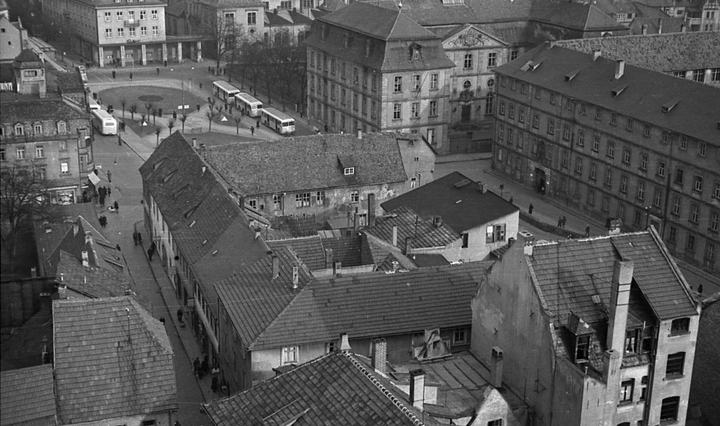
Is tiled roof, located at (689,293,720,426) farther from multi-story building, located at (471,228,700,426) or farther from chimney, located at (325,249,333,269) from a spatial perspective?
chimney, located at (325,249,333,269)

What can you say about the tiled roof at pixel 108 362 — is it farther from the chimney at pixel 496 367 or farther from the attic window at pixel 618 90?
the attic window at pixel 618 90

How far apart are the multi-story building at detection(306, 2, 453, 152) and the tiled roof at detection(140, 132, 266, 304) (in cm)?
3185

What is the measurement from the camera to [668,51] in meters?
110

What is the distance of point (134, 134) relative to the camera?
11712 cm

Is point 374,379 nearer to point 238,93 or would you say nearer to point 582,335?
point 582,335

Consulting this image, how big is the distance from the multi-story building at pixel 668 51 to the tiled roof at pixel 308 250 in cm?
5396

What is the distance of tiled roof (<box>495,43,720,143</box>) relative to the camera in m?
82.6

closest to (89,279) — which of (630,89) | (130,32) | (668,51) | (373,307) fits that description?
(373,307)

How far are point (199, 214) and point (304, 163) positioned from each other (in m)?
14.5

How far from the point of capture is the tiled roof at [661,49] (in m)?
108

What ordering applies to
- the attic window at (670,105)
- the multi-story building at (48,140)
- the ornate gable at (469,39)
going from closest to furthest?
the attic window at (670,105)
the multi-story building at (48,140)
the ornate gable at (469,39)

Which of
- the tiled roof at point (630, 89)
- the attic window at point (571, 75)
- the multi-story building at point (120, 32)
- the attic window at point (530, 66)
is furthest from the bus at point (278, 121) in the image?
the multi-story building at point (120, 32)

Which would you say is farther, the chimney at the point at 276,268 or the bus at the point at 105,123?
the bus at the point at 105,123

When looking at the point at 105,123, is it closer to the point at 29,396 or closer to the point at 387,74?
the point at 387,74
